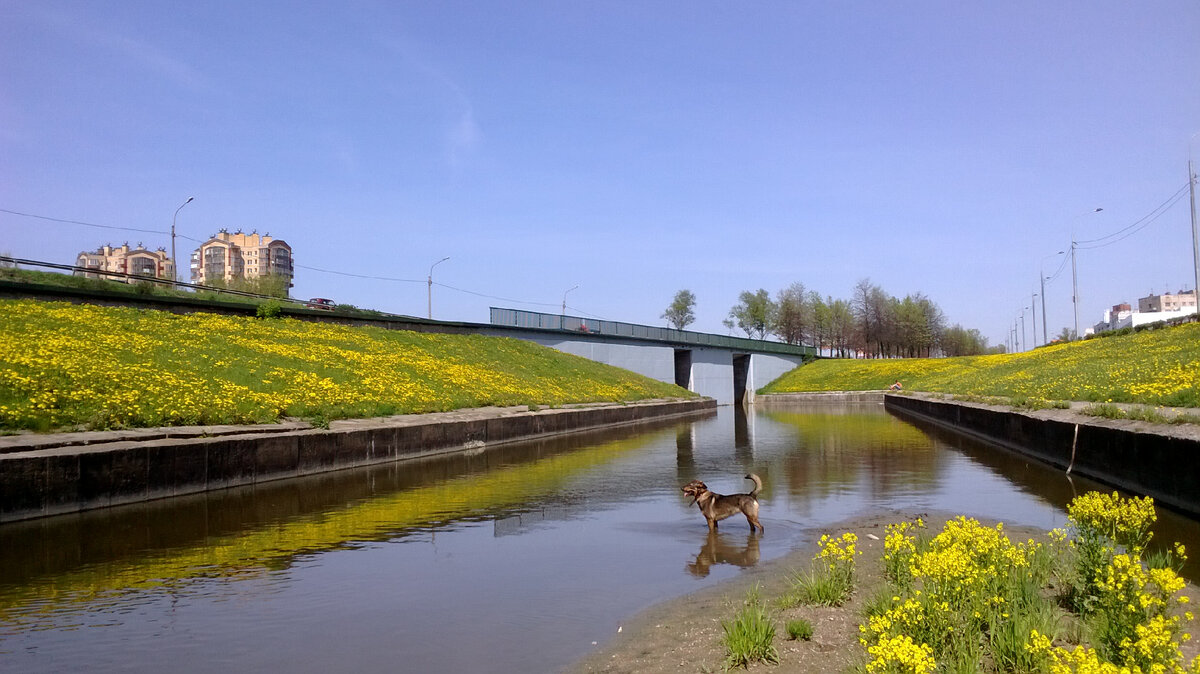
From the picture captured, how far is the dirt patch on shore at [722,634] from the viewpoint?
241 inches

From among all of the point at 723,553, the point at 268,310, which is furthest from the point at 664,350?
the point at 723,553

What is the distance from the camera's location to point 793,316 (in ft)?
432

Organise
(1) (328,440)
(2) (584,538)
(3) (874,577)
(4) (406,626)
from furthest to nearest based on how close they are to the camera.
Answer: (1) (328,440)
(2) (584,538)
(3) (874,577)
(4) (406,626)

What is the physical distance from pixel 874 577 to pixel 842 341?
136638 mm

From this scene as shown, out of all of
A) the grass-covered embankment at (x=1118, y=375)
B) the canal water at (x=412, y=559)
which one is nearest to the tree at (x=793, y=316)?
the grass-covered embankment at (x=1118, y=375)

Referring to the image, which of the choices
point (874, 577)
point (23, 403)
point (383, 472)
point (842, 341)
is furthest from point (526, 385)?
point (842, 341)

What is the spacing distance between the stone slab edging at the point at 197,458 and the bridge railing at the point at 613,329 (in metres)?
32.5

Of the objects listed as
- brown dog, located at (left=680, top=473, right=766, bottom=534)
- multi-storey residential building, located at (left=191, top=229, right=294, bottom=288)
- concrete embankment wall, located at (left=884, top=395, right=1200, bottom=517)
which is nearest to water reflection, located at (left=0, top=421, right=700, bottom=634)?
brown dog, located at (left=680, top=473, right=766, bottom=534)

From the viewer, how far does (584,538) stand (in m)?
12.1

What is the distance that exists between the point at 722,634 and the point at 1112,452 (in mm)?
13936

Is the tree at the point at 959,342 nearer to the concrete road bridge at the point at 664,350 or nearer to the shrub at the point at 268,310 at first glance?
the concrete road bridge at the point at 664,350

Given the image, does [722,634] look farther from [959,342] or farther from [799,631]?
[959,342]

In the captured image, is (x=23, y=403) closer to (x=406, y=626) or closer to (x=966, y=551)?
(x=406, y=626)

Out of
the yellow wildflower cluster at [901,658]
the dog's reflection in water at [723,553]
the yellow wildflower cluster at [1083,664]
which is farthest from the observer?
the dog's reflection in water at [723,553]
